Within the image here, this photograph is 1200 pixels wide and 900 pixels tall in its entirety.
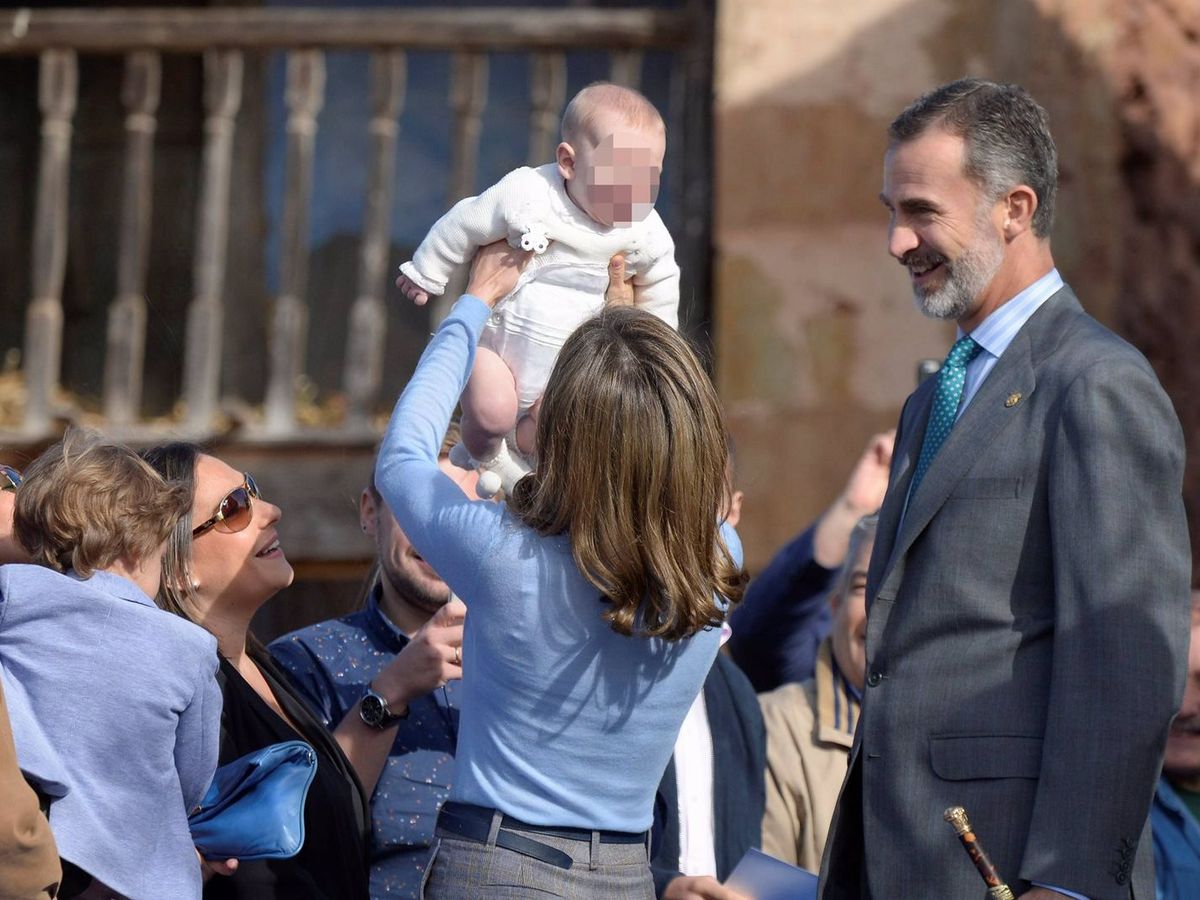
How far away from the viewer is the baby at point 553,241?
250cm

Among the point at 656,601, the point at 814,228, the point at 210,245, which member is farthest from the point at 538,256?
the point at 210,245

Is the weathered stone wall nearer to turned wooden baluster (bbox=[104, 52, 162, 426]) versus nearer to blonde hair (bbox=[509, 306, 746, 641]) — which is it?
turned wooden baluster (bbox=[104, 52, 162, 426])

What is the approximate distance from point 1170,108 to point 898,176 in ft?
8.40

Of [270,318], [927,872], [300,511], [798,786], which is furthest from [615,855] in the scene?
[270,318]

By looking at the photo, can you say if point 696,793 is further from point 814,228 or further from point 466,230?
point 814,228

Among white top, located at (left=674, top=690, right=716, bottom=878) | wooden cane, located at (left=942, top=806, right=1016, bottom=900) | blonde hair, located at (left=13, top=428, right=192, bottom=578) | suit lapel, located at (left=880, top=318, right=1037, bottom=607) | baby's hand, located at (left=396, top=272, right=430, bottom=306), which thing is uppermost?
baby's hand, located at (left=396, top=272, right=430, bottom=306)

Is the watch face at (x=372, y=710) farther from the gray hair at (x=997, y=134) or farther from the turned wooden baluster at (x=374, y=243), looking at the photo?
the turned wooden baluster at (x=374, y=243)

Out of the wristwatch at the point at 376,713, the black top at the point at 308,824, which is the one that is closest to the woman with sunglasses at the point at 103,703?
the black top at the point at 308,824

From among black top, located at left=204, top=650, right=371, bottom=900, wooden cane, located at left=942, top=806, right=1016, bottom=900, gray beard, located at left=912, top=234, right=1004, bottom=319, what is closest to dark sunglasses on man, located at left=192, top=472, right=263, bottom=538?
black top, located at left=204, top=650, right=371, bottom=900

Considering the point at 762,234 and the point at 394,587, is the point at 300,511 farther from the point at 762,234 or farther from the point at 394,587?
the point at 394,587

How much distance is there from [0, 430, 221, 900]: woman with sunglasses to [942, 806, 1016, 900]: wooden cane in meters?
1.04

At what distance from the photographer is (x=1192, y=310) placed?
4590 mm

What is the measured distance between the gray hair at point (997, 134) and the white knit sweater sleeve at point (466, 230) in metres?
0.59

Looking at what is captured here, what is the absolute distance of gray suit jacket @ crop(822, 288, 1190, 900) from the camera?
6.88 ft
